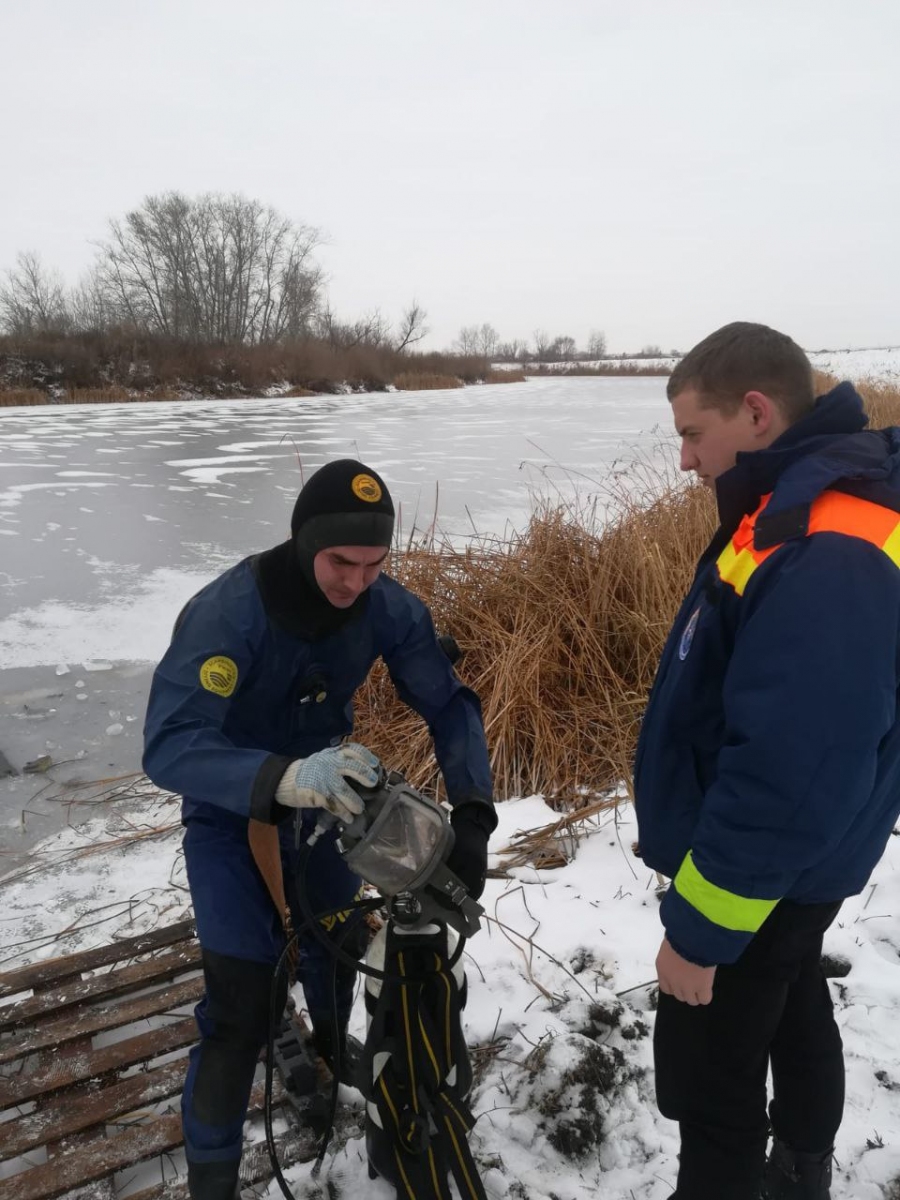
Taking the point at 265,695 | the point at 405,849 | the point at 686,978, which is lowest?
the point at 686,978

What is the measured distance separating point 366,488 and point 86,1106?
158cm

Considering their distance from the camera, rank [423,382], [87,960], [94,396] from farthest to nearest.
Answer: [423,382], [94,396], [87,960]

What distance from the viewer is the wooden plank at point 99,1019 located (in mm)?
1823

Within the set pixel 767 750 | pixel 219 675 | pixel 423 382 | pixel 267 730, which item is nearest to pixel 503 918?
pixel 267 730

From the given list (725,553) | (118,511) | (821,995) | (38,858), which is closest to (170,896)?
(38,858)

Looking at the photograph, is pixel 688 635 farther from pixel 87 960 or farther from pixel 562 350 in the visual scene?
pixel 562 350

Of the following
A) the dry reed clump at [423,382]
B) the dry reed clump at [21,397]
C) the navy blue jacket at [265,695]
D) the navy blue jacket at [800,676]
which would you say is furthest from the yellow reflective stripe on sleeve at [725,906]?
the dry reed clump at [423,382]

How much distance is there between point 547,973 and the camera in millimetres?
2021

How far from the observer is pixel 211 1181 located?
1443 millimetres

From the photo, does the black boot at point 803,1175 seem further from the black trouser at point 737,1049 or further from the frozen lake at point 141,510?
the frozen lake at point 141,510

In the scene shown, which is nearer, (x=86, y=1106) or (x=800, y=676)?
(x=800, y=676)

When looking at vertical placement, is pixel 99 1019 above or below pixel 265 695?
below

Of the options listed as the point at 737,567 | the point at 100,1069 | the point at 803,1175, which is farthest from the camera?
the point at 100,1069

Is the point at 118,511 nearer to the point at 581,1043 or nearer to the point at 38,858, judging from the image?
the point at 38,858
